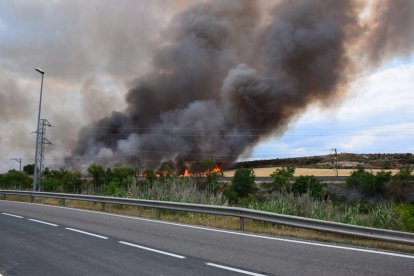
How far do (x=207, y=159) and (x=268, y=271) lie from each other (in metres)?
64.4

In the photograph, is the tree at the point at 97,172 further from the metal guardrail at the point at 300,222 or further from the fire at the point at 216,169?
the metal guardrail at the point at 300,222

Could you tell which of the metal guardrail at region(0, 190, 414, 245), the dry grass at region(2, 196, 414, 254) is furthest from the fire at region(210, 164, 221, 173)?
the metal guardrail at region(0, 190, 414, 245)

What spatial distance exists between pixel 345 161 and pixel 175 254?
85736mm

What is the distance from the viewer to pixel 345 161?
8694 centimetres

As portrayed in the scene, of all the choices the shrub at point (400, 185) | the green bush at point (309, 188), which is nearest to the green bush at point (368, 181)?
the shrub at point (400, 185)

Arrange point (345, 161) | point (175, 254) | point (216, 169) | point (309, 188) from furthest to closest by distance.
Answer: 1. point (345, 161)
2. point (216, 169)
3. point (309, 188)
4. point (175, 254)

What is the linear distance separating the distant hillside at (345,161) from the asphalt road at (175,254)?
71.4 metres

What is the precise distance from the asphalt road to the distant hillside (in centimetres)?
7136

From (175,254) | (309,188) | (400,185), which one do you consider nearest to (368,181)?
(400,185)

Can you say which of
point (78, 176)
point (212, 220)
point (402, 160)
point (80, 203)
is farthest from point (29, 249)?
point (402, 160)

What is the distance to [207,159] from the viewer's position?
69812 millimetres

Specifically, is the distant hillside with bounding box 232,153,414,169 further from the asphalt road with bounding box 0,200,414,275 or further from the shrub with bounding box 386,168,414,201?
the asphalt road with bounding box 0,200,414,275

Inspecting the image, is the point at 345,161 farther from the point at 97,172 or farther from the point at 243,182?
the point at 97,172

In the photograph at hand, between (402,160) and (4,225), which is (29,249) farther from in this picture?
(402,160)
